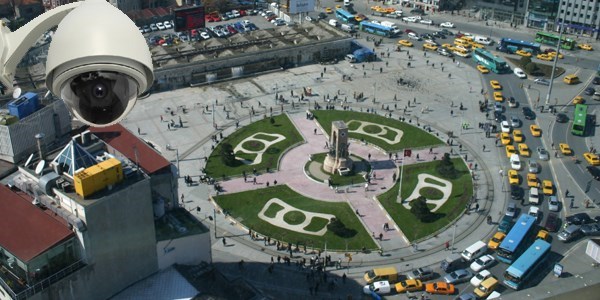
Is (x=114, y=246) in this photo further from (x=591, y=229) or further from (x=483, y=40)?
(x=483, y=40)

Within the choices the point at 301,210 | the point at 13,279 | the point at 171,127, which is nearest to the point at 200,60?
the point at 171,127

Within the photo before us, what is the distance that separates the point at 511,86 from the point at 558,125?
1666 centimetres

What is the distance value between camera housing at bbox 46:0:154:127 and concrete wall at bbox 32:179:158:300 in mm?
31327

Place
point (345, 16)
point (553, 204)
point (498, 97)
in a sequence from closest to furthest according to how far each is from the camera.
Answer: point (553, 204) → point (498, 97) → point (345, 16)

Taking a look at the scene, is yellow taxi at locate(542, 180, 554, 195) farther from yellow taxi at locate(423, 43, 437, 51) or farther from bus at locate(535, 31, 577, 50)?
bus at locate(535, 31, 577, 50)

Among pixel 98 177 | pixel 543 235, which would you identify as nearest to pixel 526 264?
pixel 543 235

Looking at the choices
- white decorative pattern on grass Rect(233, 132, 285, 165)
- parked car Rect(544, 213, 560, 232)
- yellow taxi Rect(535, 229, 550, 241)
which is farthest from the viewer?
white decorative pattern on grass Rect(233, 132, 285, 165)

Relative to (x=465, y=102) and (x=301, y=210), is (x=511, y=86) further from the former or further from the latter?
(x=301, y=210)

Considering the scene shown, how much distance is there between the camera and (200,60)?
114062 mm

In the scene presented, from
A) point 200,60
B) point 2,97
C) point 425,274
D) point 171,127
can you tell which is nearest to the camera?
point 2,97

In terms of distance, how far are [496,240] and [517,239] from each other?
2360mm

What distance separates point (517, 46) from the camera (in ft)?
426

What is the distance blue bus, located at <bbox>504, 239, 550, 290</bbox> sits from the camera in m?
64.6

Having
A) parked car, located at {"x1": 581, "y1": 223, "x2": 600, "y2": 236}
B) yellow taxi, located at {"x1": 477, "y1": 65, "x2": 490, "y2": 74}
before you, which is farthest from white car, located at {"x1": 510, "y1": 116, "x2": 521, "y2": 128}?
parked car, located at {"x1": 581, "y1": 223, "x2": 600, "y2": 236}
